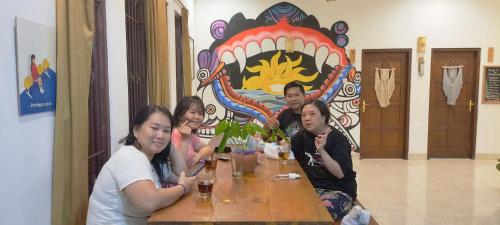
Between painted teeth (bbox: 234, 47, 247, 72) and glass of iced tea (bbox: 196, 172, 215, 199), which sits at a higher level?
painted teeth (bbox: 234, 47, 247, 72)

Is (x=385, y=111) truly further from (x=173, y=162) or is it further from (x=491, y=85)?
(x=173, y=162)

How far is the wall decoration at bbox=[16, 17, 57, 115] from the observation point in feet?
4.90

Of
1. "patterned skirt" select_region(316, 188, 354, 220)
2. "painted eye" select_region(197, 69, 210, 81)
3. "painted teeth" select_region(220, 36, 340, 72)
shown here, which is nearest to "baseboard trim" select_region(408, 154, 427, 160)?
"painted teeth" select_region(220, 36, 340, 72)

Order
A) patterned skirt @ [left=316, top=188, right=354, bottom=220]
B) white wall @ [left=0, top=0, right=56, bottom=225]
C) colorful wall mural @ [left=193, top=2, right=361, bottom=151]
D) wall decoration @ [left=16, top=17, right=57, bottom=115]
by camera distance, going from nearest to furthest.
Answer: white wall @ [left=0, top=0, right=56, bottom=225]
wall decoration @ [left=16, top=17, right=57, bottom=115]
patterned skirt @ [left=316, top=188, right=354, bottom=220]
colorful wall mural @ [left=193, top=2, right=361, bottom=151]

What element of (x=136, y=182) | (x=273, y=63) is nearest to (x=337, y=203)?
(x=136, y=182)

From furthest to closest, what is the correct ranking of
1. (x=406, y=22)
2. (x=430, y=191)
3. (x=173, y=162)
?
(x=406, y=22) → (x=430, y=191) → (x=173, y=162)

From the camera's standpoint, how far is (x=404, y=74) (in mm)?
6238

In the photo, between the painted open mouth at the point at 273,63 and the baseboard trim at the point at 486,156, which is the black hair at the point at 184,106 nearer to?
the painted open mouth at the point at 273,63

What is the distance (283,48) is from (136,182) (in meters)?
4.99

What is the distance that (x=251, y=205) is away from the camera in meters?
1.59

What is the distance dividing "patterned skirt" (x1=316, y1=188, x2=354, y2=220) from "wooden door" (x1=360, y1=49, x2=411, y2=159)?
4.19 m

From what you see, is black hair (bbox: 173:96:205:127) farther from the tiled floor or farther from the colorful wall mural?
the colorful wall mural

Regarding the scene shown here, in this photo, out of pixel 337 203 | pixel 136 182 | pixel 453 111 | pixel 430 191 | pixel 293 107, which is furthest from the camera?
pixel 453 111

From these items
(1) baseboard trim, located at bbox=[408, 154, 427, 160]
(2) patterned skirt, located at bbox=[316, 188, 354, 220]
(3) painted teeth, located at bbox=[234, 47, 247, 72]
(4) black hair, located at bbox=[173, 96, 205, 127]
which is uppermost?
(3) painted teeth, located at bbox=[234, 47, 247, 72]
